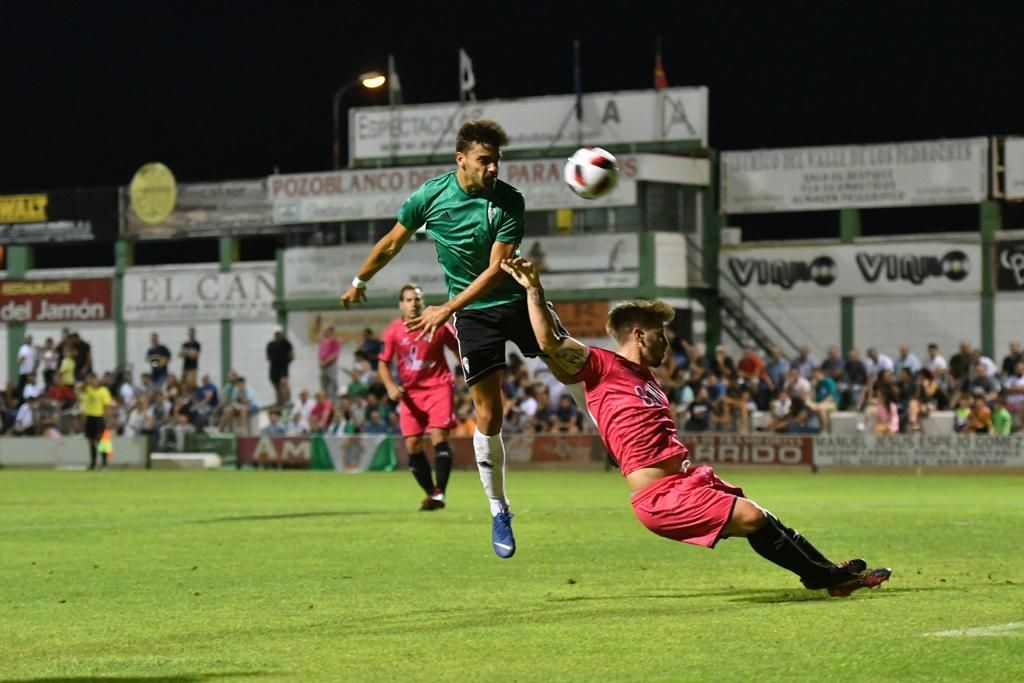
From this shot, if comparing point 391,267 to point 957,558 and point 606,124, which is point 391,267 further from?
point 957,558

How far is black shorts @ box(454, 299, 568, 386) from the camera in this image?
11273 mm

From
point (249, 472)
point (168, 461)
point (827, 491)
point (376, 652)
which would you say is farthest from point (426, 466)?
point (168, 461)

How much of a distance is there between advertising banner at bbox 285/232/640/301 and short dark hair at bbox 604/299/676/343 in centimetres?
3433

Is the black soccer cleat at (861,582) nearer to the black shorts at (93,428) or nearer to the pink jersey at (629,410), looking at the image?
the pink jersey at (629,410)

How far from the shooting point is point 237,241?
5256cm

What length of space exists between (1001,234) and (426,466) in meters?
29.1

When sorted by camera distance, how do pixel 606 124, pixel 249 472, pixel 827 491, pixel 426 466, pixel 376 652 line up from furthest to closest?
1. pixel 606 124
2. pixel 249 472
3. pixel 827 491
4. pixel 426 466
5. pixel 376 652

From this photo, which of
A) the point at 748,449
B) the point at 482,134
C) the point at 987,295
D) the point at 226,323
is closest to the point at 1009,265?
the point at 987,295

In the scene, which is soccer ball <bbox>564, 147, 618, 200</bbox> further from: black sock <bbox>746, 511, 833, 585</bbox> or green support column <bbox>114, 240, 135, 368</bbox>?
green support column <bbox>114, 240, 135, 368</bbox>

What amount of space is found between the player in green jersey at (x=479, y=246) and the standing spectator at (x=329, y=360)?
35.0m

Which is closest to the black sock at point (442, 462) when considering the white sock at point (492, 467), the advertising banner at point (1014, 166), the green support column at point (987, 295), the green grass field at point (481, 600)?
the green grass field at point (481, 600)

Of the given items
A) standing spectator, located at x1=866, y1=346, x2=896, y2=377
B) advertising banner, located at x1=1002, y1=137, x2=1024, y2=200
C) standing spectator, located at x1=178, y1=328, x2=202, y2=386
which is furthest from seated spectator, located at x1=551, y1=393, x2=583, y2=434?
advertising banner, located at x1=1002, y1=137, x2=1024, y2=200

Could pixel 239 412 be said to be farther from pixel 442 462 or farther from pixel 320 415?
pixel 442 462

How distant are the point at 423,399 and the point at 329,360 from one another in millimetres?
28600
